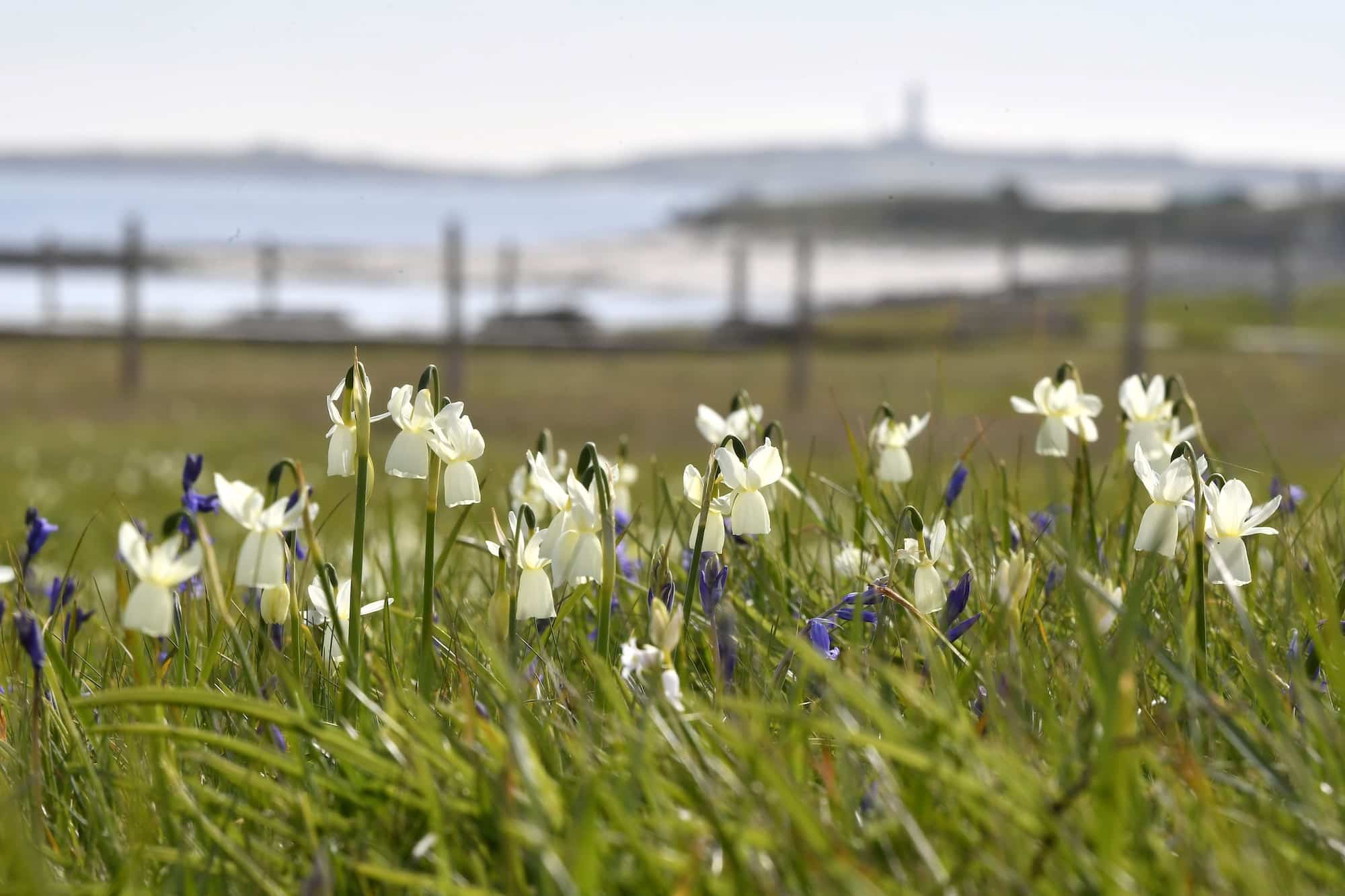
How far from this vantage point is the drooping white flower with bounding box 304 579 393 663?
6.33ft

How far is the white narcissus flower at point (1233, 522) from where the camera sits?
1892 mm

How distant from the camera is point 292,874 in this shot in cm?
153

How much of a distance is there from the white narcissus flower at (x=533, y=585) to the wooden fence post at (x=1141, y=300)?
11193 millimetres

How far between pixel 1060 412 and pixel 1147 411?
0.48 ft

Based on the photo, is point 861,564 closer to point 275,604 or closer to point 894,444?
point 894,444

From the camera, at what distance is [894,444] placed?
2512mm

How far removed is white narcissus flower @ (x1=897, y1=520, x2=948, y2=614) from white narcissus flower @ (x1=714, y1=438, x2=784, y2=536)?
20cm

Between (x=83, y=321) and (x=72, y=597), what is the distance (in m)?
15.5

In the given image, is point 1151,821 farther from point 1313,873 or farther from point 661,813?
point 661,813

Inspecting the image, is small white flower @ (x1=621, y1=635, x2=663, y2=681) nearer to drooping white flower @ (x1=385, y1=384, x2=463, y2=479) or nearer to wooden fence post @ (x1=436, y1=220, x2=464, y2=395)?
drooping white flower @ (x1=385, y1=384, x2=463, y2=479)

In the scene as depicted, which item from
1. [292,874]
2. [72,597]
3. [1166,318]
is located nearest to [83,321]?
[72,597]

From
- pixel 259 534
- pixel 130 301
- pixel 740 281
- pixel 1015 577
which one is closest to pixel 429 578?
pixel 259 534

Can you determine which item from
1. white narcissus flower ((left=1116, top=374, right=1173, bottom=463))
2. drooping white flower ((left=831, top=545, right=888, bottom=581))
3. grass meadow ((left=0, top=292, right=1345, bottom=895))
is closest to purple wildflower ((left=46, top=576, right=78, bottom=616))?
grass meadow ((left=0, top=292, right=1345, bottom=895))

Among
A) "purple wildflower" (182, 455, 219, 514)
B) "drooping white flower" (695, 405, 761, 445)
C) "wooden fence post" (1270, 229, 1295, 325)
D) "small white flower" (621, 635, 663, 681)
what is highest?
"drooping white flower" (695, 405, 761, 445)
